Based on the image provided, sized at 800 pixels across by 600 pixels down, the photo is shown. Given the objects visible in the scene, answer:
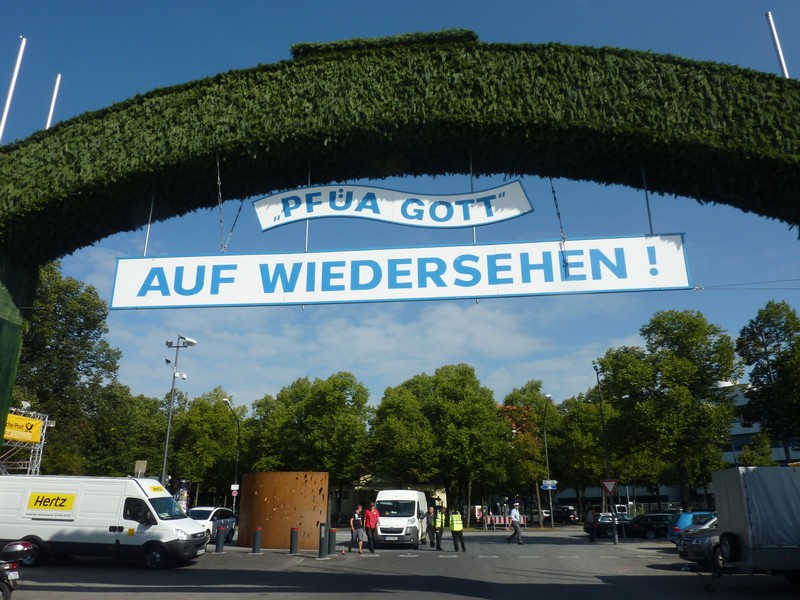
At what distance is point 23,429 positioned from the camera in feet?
84.4

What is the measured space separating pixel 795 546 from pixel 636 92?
9.87 meters

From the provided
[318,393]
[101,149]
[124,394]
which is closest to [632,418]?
[318,393]

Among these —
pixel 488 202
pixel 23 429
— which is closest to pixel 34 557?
pixel 23 429

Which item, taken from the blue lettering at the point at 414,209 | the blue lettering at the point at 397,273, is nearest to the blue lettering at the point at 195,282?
the blue lettering at the point at 397,273

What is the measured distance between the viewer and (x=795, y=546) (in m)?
12.1

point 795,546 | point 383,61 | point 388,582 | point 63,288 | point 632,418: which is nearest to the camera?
point 383,61

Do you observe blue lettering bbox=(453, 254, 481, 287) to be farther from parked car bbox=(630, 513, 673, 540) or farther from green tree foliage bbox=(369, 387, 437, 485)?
green tree foliage bbox=(369, 387, 437, 485)

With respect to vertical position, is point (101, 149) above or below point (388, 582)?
above

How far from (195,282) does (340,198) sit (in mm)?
2449

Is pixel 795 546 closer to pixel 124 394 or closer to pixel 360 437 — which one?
pixel 360 437

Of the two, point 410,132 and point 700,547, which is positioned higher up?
point 410,132

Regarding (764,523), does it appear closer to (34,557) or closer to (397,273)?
(397,273)

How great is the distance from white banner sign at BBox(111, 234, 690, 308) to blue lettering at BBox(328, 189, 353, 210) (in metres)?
0.68

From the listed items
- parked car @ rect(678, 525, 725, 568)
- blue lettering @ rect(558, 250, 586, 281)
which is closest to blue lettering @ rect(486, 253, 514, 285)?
blue lettering @ rect(558, 250, 586, 281)
